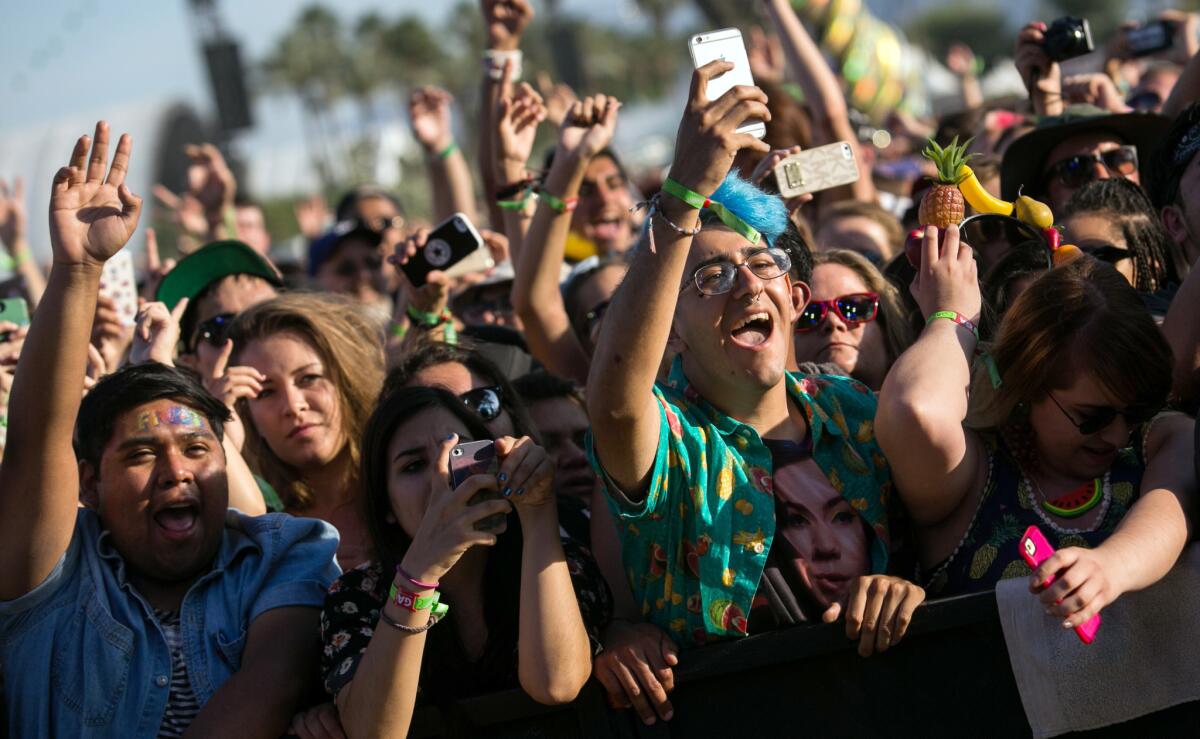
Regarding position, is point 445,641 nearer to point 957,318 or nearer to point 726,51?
point 957,318

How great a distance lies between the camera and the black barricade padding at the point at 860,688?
2561mm

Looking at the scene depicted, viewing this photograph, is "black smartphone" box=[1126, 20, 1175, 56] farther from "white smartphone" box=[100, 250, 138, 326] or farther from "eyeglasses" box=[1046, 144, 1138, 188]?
"white smartphone" box=[100, 250, 138, 326]

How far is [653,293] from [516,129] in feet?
8.72

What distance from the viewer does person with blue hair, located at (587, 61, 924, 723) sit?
2.42m

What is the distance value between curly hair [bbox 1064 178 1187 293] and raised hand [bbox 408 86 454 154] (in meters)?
2.93

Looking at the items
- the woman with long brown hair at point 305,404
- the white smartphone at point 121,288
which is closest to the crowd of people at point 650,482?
the woman with long brown hair at point 305,404

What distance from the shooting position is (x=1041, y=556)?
2.43 m

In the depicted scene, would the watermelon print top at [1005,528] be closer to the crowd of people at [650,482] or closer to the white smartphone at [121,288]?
the crowd of people at [650,482]

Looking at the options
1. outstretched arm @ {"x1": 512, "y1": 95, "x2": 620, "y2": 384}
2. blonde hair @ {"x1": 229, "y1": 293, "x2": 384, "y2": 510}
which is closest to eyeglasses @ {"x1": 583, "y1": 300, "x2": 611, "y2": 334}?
outstretched arm @ {"x1": 512, "y1": 95, "x2": 620, "y2": 384}

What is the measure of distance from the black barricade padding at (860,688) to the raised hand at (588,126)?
6.51ft

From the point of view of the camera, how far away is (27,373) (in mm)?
2787

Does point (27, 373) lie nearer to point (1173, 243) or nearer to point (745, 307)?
point (745, 307)

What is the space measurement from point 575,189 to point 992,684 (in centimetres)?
212

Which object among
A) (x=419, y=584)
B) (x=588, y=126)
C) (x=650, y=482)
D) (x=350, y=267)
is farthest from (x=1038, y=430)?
(x=350, y=267)
